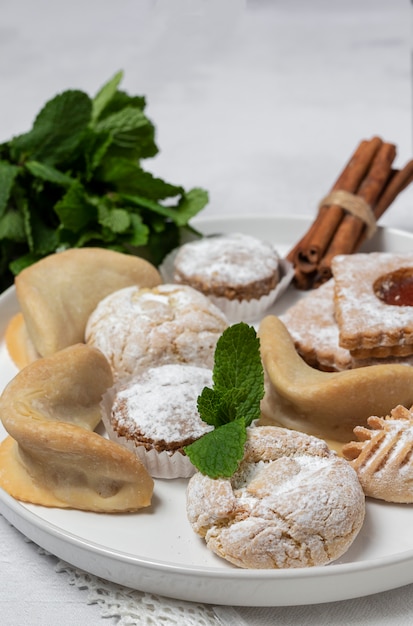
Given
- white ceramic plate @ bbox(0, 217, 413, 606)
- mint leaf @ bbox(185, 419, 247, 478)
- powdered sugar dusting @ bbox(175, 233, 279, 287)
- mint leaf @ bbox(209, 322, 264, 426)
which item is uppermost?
powdered sugar dusting @ bbox(175, 233, 279, 287)

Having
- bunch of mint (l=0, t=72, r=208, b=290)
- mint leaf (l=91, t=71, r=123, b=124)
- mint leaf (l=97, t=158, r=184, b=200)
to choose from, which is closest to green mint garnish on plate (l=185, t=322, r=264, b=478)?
bunch of mint (l=0, t=72, r=208, b=290)

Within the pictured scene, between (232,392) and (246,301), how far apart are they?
2.89 ft

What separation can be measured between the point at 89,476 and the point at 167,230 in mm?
1427

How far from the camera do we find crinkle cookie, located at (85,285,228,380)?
262cm

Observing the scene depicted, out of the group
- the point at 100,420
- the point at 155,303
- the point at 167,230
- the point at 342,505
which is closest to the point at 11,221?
the point at 167,230

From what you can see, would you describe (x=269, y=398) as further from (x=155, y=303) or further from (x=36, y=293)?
(x=36, y=293)

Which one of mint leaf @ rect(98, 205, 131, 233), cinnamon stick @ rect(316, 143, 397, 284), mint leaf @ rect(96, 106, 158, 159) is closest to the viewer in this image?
mint leaf @ rect(98, 205, 131, 233)

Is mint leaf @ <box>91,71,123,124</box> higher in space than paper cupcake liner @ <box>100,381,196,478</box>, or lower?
higher

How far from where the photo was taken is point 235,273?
10.2ft

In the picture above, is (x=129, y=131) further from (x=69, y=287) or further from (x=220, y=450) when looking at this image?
(x=220, y=450)

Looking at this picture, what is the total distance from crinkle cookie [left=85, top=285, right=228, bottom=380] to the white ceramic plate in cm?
42

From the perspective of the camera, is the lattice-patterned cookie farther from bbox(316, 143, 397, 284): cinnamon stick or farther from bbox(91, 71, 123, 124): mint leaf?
bbox(91, 71, 123, 124): mint leaf

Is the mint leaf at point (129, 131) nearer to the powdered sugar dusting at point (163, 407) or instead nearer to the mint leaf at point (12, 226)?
the mint leaf at point (12, 226)

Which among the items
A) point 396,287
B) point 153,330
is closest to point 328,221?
point 396,287
